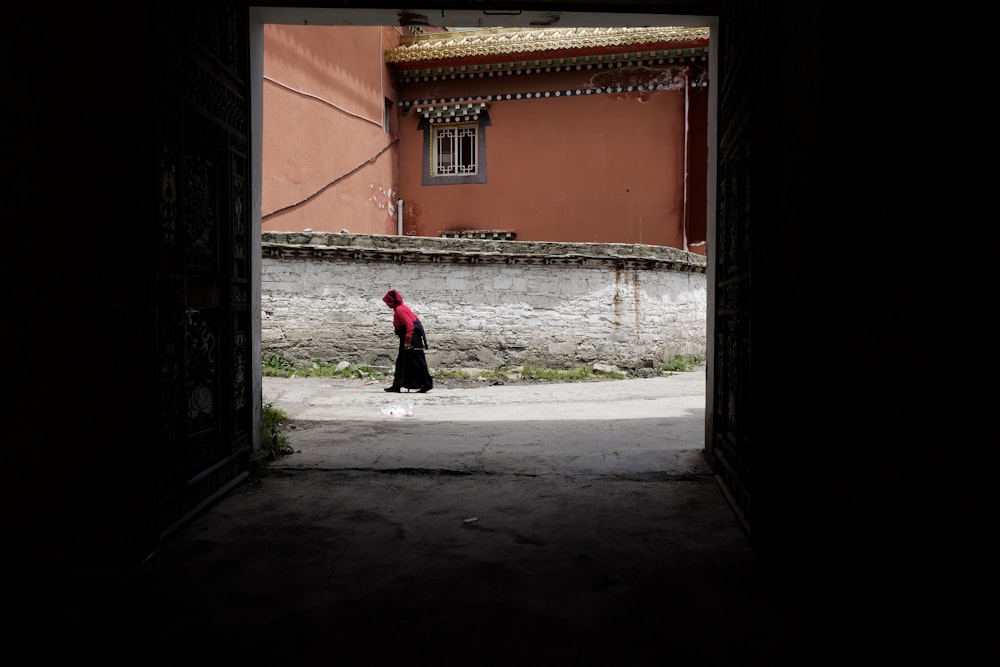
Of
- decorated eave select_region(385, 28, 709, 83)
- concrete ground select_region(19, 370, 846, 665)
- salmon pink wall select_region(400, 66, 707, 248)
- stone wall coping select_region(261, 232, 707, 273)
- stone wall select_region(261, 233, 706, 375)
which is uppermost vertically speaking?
decorated eave select_region(385, 28, 709, 83)

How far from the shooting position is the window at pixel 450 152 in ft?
62.7

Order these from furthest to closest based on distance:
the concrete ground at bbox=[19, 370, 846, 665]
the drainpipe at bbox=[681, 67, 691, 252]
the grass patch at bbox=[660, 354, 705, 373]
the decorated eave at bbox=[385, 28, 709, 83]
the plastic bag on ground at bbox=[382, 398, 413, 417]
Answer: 1. the drainpipe at bbox=[681, 67, 691, 252]
2. the decorated eave at bbox=[385, 28, 709, 83]
3. the grass patch at bbox=[660, 354, 705, 373]
4. the plastic bag on ground at bbox=[382, 398, 413, 417]
5. the concrete ground at bbox=[19, 370, 846, 665]

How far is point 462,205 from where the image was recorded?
19.1 meters

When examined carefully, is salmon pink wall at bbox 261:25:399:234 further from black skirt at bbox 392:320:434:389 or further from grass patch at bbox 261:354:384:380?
black skirt at bbox 392:320:434:389

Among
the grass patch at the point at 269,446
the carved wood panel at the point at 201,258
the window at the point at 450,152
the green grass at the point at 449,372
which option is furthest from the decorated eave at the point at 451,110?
the carved wood panel at the point at 201,258

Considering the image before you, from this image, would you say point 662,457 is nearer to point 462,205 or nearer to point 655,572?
point 655,572

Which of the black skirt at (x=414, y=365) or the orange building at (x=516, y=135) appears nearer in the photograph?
the black skirt at (x=414, y=365)

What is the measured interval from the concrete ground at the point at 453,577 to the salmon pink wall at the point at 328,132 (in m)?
10.6

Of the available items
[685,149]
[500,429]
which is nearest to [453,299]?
[500,429]

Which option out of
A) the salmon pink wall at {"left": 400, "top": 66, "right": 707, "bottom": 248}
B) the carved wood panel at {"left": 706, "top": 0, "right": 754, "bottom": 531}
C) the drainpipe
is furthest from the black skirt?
the drainpipe

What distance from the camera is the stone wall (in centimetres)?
1280

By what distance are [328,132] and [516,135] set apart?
4.92 m

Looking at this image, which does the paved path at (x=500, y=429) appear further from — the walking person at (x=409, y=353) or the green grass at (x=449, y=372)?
the green grass at (x=449, y=372)

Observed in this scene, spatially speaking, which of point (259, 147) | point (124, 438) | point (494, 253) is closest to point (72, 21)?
point (259, 147)
